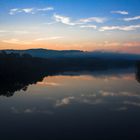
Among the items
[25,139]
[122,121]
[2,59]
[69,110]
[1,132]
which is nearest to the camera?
[25,139]

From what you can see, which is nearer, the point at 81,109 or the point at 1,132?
the point at 1,132

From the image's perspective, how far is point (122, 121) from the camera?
1296cm

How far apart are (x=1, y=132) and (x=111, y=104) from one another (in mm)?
8024

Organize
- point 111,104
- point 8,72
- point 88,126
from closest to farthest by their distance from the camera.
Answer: point 88,126, point 111,104, point 8,72

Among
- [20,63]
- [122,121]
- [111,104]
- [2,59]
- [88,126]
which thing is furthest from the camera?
[20,63]

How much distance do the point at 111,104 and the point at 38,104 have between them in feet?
14.4

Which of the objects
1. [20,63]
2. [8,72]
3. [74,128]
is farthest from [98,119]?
[20,63]

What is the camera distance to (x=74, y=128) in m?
11.8

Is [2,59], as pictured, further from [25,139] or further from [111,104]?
[25,139]

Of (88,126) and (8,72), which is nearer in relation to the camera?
(88,126)

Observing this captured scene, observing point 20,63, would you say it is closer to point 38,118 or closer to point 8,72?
point 8,72

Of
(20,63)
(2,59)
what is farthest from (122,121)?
(20,63)

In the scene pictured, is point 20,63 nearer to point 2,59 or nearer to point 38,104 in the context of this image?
point 2,59

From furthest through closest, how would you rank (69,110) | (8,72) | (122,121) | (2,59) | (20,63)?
(20,63)
(2,59)
(8,72)
(69,110)
(122,121)
